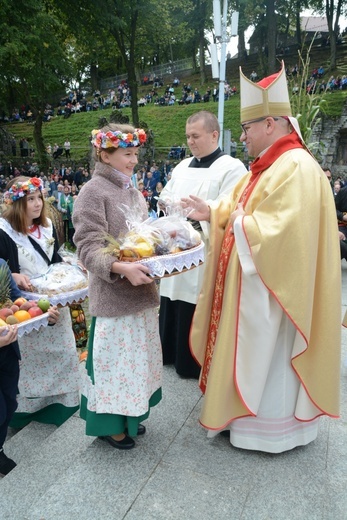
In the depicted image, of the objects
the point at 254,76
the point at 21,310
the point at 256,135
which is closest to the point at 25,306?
the point at 21,310

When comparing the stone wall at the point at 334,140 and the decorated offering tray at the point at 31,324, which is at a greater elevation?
the decorated offering tray at the point at 31,324

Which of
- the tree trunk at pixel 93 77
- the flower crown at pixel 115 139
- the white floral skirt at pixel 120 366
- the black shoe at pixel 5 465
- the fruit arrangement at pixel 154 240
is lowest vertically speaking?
the black shoe at pixel 5 465

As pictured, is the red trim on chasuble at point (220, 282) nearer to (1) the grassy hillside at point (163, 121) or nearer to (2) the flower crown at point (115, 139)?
(2) the flower crown at point (115, 139)

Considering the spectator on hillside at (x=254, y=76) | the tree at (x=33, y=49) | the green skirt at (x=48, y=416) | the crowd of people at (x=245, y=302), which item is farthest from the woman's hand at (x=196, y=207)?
the spectator on hillside at (x=254, y=76)

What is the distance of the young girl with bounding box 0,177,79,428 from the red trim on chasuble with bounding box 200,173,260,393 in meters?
1.23

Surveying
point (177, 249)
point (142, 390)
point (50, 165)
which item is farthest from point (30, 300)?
point (50, 165)

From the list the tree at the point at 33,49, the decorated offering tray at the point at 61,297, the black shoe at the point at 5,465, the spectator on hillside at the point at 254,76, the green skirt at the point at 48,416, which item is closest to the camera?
the black shoe at the point at 5,465

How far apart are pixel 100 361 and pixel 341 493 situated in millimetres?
1471

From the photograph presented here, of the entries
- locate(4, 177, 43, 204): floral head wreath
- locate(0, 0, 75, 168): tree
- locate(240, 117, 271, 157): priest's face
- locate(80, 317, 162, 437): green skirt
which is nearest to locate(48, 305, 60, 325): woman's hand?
locate(80, 317, 162, 437): green skirt

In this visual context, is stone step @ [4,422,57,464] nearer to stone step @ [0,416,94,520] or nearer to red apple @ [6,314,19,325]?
stone step @ [0,416,94,520]

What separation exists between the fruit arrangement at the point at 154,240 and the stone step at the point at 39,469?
1.32 meters

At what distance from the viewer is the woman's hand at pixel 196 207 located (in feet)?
9.40

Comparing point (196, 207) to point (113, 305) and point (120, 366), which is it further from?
point (120, 366)

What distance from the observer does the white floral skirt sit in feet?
8.20
